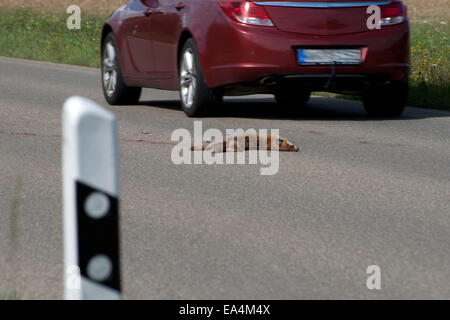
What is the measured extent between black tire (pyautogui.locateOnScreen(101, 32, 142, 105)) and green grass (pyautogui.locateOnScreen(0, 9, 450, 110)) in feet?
11.0

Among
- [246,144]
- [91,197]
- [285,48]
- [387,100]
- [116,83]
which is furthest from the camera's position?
[116,83]

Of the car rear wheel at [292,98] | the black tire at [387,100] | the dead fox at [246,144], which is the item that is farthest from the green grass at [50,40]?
the dead fox at [246,144]

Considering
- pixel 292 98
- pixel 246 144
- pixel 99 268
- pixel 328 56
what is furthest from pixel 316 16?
pixel 99 268

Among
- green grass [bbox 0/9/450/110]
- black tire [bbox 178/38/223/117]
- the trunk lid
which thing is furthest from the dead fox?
green grass [bbox 0/9/450/110]

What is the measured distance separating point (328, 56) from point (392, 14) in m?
0.89

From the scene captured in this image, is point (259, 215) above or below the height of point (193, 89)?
above

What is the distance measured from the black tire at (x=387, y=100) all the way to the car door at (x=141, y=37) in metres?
2.41

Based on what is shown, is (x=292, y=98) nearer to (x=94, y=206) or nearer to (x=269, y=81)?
(x=269, y=81)

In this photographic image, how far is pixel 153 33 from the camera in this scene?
11.1 metres

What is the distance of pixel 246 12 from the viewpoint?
9.63m

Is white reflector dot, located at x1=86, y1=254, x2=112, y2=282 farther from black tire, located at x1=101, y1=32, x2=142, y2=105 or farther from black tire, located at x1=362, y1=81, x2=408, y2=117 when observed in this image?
black tire, located at x1=101, y1=32, x2=142, y2=105

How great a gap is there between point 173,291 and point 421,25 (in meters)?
24.9

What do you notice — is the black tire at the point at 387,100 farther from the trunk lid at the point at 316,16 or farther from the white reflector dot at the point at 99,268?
the white reflector dot at the point at 99,268
